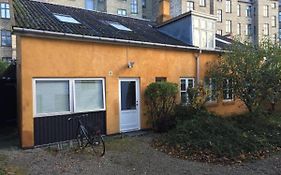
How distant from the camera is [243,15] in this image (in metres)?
53.5

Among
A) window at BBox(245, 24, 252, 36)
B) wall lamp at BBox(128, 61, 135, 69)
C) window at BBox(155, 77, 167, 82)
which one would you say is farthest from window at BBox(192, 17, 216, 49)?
window at BBox(245, 24, 252, 36)

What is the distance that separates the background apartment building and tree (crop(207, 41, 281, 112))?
3158cm

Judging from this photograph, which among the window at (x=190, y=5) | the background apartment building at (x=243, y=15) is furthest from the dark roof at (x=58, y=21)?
the background apartment building at (x=243, y=15)

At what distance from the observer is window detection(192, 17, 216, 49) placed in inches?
622

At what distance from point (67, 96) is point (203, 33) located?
29.6 feet

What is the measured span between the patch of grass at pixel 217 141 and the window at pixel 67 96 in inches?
119

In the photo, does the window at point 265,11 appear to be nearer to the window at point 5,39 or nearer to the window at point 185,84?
the window at point 5,39

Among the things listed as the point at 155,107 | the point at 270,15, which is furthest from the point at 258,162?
the point at 270,15

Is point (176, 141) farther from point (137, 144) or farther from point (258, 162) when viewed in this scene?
Result: point (258, 162)

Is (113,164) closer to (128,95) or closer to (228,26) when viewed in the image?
(128,95)

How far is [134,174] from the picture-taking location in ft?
23.6

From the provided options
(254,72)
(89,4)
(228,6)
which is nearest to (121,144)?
(254,72)

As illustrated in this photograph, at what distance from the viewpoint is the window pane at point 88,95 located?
11.0 meters

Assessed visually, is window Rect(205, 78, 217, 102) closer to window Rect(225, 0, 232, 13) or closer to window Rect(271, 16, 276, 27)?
window Rect(225, 0, 232, 13)
